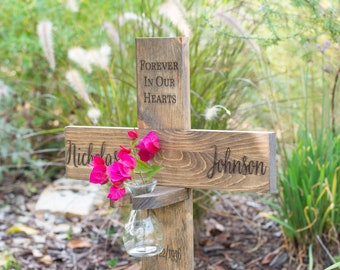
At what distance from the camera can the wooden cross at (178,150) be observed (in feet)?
7.49

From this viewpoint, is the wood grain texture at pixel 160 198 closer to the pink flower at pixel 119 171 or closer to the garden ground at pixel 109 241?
the pink flower at pixel 119 171

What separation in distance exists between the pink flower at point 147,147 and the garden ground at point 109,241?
1.09m

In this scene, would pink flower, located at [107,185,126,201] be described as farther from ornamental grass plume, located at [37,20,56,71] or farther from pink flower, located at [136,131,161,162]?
ornamental grass plume, located at [37,20,56,71]

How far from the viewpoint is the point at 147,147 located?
2.38 m

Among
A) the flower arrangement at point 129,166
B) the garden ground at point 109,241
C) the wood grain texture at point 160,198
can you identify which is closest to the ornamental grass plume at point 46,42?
the garden ground at point 109,241

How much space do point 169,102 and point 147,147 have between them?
0.21 metres

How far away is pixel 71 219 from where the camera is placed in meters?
4.46

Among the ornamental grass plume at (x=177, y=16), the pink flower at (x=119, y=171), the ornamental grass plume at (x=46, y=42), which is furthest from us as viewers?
the ornamental grass plume at (x=46, y=42)

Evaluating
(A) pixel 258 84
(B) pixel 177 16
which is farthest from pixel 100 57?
(A) pixel 258 84

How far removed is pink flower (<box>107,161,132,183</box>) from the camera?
225 cm

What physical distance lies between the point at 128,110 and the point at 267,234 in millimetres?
1127

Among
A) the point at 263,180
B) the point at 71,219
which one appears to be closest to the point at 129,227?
the point at 263,180

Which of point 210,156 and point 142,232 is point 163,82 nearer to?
point 210,156

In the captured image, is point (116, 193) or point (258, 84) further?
point (258, 84)
